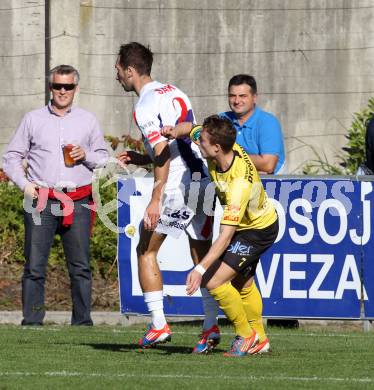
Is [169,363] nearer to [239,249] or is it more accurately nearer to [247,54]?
[239,249]

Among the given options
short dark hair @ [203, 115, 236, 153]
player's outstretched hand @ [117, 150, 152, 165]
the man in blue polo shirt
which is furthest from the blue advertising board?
Answer: short dark hair @ [203, 115, 236, 153]

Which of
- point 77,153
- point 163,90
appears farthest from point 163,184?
point 77,153

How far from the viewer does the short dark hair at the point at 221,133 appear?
8672 mm

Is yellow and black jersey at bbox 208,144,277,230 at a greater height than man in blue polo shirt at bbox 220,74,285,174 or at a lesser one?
lesser

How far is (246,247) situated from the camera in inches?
348

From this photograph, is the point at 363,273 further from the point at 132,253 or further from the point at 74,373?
the point at 74,373

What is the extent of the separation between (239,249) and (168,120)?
42.8 inches

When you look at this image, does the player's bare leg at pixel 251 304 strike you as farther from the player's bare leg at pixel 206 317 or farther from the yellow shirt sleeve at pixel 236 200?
the yellow shirt sleeve at pixel 236 200

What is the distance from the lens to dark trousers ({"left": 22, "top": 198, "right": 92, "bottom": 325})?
11.5 m

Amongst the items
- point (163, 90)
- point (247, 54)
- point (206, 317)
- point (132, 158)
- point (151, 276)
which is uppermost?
point (247, 54)

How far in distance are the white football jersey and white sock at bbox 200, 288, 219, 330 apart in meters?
0.87

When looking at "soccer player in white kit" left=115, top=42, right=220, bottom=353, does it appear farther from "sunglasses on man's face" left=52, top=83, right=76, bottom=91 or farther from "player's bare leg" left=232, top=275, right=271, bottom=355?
"sunglasses on man's face" left=52, top=83, right=76, bottom=91

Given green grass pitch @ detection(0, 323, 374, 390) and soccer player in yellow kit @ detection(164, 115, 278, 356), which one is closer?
green grass pitch @ detection(0, 323, 374, 390)

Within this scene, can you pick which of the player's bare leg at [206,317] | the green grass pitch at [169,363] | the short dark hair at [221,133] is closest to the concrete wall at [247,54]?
the green grass pitch at [169,363]
